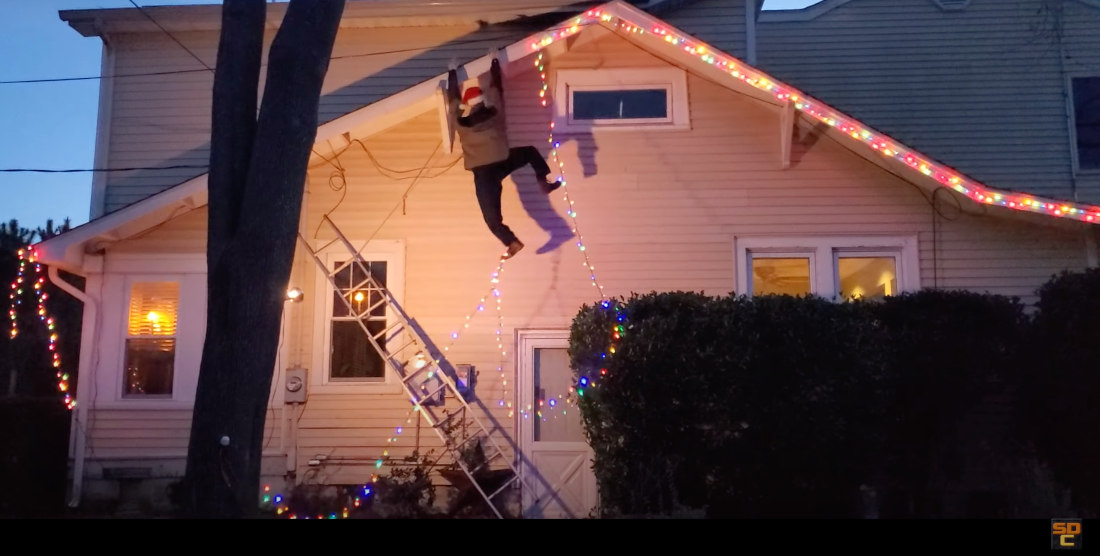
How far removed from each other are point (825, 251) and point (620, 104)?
111 inches

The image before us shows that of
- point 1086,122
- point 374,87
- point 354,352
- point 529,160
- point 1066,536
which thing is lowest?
point 1066,536

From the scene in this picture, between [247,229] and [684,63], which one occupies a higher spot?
[684,63]

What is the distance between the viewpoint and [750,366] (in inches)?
331

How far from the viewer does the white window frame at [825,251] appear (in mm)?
10531

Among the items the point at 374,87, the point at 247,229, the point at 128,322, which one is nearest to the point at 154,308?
the point at 128,322

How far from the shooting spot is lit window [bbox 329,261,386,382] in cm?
1049

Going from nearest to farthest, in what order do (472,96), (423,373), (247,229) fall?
(247,229), (472,96), (423,373)

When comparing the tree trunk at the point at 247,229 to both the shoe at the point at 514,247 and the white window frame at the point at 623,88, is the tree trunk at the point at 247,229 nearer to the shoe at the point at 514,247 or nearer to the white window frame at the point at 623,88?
the shoe at the point at 514,247

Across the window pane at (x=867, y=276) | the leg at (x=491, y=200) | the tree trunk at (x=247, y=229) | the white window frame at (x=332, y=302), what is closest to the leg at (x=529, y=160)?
the leg at (x=491, y=200)

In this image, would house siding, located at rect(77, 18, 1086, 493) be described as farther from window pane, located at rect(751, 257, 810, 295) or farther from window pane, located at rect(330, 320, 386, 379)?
window pane, located at rect(751, 257, 810, 295)

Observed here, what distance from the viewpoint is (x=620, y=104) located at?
11039mm

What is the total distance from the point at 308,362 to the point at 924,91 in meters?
8.71

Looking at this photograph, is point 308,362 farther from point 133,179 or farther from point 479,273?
point 133,179

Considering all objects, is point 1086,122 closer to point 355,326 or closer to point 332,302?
point 355,326
